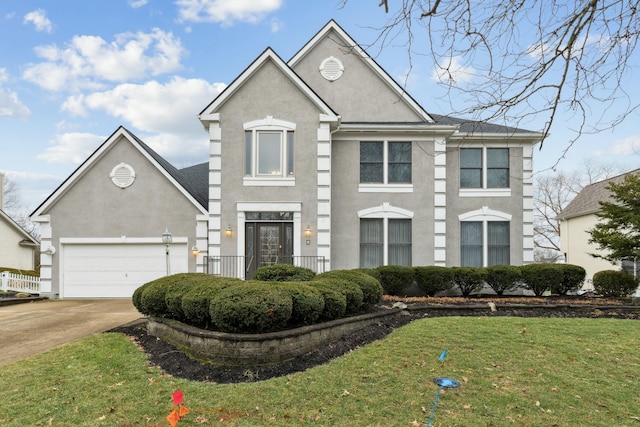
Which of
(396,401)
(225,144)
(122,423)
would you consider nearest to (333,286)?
(396,401)

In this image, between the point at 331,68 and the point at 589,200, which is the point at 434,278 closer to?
the point at 331,68

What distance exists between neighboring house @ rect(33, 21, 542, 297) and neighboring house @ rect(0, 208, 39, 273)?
1221 cm

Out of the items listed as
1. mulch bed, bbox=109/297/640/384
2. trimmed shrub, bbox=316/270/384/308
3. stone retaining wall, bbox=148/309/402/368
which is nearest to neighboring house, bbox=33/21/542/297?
mulch bed, bbox=109/297/640/384

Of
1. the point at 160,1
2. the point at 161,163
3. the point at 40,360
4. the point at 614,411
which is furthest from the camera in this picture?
the point at 161,163

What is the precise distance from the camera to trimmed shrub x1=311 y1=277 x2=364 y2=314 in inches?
→ 306

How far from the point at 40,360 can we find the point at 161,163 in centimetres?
982

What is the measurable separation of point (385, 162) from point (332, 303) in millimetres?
8092

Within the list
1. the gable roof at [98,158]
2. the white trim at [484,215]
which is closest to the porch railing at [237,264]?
the gable roof at [98,158]

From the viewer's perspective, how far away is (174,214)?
14.5m

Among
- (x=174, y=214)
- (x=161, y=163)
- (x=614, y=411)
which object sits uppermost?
(x=161, y=163)

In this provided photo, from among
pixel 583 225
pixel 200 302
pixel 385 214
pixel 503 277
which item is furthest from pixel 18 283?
pixel 583 225

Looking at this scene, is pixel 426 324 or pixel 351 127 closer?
pixel 426 324

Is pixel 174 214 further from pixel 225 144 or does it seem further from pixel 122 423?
pixel 122 423

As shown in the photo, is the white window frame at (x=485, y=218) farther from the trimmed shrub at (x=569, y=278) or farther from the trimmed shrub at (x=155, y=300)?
the trimmed shrub at (x=155, y=300)
